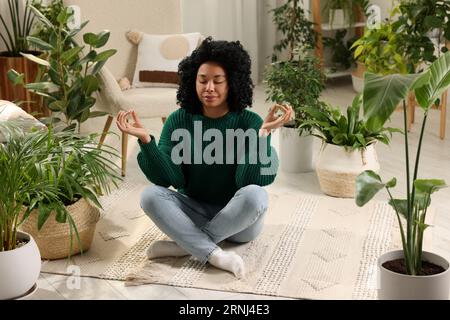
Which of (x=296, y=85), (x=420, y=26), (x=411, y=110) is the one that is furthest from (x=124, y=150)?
(x=411, y=110)

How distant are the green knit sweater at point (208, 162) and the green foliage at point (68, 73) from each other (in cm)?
77

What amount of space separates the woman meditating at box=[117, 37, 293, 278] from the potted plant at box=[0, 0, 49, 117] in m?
1.77

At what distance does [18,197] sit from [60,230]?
333 millimetres

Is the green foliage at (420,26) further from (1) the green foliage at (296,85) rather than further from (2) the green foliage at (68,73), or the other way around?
(2) the green foliage at (68,73)

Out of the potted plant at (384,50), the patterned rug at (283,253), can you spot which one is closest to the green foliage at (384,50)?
the potted plant at (384,50)

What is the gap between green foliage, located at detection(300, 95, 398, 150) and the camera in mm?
3974

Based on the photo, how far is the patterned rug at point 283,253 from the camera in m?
3.13

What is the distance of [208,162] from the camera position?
3.38 m

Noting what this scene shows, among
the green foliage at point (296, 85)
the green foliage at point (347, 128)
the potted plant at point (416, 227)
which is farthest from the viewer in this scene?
the green foliage at point (296, 85)

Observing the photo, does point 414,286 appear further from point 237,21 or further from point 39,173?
point 237,21

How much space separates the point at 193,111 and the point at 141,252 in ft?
1.96

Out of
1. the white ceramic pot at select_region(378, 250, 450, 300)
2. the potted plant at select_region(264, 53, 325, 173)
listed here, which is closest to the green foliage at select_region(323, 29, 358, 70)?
the potted plant at select_region(264, 53, 325, 173)

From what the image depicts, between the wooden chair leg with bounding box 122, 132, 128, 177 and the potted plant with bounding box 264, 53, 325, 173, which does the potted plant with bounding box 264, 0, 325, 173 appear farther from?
the wooden chair leg with bounding box 122, 132, 128, 177
